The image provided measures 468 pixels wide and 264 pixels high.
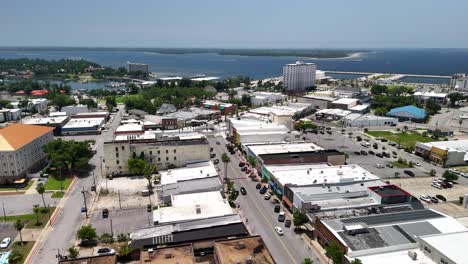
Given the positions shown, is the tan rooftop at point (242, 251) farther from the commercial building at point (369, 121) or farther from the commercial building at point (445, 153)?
the commercial building at point (369, 121)

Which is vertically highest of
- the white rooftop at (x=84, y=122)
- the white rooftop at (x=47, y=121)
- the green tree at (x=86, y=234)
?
the white rooftop at (x=47, y=121)

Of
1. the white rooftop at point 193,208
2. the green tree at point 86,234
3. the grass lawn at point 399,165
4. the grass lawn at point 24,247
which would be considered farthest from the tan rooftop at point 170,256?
the grass lawn at point 399,165

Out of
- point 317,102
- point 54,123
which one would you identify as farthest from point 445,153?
point 54,123

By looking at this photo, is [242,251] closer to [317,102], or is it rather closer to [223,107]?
[223,107]

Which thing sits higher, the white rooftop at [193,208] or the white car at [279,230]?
the white rooftop at [193,208]

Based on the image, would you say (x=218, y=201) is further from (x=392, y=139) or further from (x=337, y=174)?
(x=392, y=139)

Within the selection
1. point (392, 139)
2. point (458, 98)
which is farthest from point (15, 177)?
point (458, 98)
